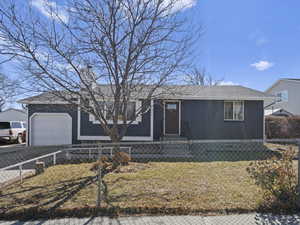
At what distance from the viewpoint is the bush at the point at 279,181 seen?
339 centimetres

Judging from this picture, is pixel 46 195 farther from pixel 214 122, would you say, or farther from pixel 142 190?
pixel 214 122

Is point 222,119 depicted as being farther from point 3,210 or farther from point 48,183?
point 3,210

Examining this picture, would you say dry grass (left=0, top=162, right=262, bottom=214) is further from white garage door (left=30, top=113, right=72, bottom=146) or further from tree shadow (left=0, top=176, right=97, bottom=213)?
white garage door (left=30, top=113, right=72, bottom=146)

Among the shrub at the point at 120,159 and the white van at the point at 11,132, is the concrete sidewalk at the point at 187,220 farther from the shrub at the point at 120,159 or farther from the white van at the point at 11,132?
the white van at the point at 11,132

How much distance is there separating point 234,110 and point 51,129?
11.5 m

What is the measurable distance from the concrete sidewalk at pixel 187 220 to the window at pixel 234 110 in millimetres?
9106

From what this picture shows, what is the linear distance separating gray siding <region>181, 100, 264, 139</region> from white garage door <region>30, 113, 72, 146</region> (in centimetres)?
725

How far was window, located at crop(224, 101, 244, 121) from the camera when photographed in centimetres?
1164

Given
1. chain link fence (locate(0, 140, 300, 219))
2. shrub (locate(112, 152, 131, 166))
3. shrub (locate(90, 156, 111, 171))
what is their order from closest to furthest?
chain link fence (locate(0, 140, 300, 219))
shrub (locate(90, 156, 111, 171))
shrub (locate(112, 152, 131, 166))

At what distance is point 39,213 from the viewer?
3191 mm

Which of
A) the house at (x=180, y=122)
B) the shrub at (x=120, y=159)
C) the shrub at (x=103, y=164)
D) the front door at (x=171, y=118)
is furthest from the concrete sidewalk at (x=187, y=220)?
the front door at (x=171, y=118)

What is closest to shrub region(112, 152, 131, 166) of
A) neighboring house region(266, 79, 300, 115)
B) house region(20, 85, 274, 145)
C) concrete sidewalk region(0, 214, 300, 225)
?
concrete sidewalk region(0, 214, 300, 225)

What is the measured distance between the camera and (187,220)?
2.98 metres

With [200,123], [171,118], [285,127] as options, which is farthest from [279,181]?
[285,127]
